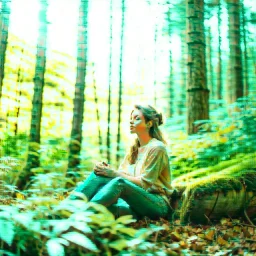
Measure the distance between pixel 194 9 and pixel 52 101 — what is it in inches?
Answer: 240

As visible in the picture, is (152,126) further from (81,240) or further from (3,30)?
(3,30)

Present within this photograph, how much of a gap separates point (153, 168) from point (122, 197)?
1.41ft

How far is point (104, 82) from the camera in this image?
12.8 meters

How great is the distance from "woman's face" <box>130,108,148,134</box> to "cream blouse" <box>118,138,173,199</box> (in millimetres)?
161

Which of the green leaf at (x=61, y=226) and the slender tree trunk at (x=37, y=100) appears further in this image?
the slender tree trunk at (x=37, y=100)

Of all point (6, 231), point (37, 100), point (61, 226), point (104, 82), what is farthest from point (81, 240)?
point (104, 82)

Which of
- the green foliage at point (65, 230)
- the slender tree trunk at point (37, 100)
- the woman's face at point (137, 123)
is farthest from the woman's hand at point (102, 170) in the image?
the slender tree trunk at point (37, 100)

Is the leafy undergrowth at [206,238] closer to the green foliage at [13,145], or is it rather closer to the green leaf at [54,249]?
the green leaf at [54,249]

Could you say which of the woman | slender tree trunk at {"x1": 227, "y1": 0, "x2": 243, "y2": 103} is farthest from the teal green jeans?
slender tree trunk at {"x1": 227, "y1": 0, "x2": 243, "y2": 103}

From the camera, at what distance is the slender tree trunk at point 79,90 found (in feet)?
19.4

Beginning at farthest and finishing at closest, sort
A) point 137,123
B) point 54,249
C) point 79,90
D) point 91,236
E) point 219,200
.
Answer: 1. point 79,90
2. point 137,123
3. point 219,200
4. point 91,236
5. point 54,249

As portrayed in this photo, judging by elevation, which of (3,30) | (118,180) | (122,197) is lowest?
(122,197)

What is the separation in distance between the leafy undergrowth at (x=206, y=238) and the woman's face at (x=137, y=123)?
931 mm

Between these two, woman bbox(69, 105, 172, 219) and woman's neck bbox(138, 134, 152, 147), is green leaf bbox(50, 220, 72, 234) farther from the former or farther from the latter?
woman's neck bbox(138, 134, 152, 147)
